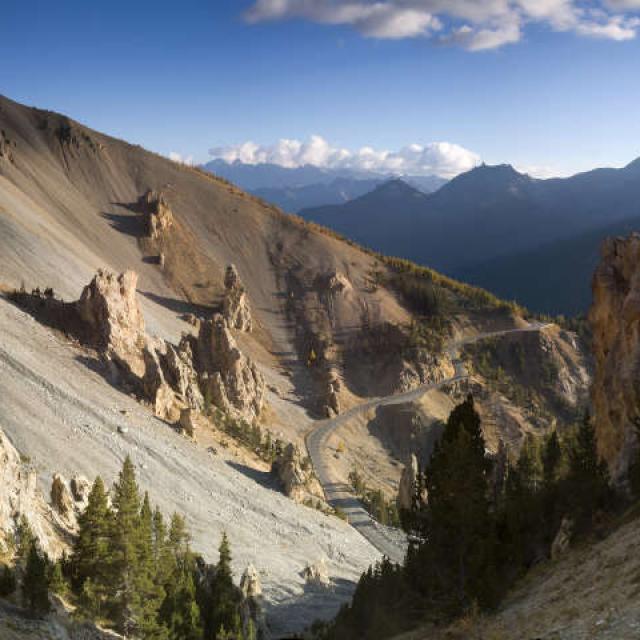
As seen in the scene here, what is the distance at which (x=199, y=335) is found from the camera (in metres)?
80.3

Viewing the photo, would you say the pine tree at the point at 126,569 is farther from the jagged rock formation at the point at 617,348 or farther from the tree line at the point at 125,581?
the jagged rock formation at the point at 617,348

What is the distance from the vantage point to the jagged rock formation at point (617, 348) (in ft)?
106

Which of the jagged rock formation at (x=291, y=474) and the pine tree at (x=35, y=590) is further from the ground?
the pine tree at (x=35, y=590)

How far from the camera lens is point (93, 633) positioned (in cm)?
2394

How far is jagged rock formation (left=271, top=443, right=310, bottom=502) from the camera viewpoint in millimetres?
57906

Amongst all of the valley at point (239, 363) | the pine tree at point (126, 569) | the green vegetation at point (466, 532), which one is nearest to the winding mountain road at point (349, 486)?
the valley at point (239, 363)

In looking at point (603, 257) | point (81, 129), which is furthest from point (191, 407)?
point (81, 129)

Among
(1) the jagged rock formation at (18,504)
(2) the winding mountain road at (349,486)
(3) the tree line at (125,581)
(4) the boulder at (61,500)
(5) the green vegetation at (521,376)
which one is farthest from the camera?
(5) the green vegetation at (521,376)

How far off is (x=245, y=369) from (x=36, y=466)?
40987mm

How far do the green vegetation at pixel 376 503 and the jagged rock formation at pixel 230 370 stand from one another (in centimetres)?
1509

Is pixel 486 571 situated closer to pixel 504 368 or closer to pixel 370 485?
pixel 370 485

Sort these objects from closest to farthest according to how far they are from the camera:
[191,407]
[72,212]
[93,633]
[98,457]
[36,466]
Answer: [93,633] → [36,466] → [98,457] → [191,407] → [72,212]

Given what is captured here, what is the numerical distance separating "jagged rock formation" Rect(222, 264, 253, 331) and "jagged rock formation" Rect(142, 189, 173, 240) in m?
A: 17.7

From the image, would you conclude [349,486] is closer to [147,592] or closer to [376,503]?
[376,503]
